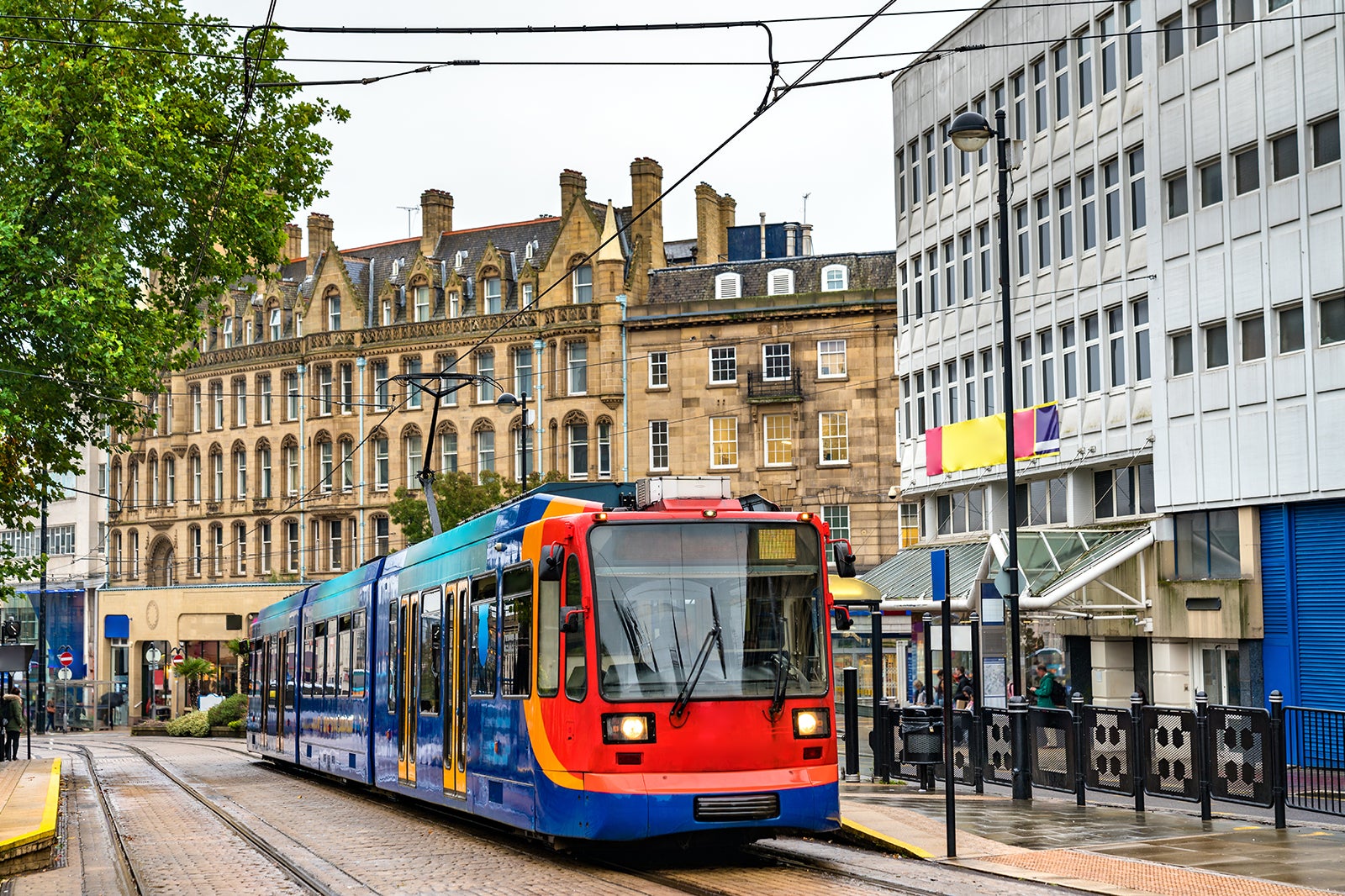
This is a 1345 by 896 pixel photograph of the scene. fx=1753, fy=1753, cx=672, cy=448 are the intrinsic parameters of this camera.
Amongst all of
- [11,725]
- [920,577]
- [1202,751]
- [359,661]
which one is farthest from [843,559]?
[11,725]

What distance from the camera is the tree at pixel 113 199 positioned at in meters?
27.3

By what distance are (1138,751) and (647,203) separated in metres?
52.7

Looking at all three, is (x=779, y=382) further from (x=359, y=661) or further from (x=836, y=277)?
(x=359, y=661)

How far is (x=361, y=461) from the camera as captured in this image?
7625cm

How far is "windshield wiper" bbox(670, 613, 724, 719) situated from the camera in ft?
46.9

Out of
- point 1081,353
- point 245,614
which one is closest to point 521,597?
point 1081,353

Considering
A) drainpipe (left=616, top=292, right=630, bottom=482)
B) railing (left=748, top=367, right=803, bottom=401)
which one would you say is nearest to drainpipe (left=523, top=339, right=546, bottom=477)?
drainpipe (left=616, top=292, right=630, bottom=482)

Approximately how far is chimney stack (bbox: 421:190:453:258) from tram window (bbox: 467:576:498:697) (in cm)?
6121

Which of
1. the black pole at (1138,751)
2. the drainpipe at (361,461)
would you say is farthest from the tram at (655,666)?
the drainpipe at (361,461)

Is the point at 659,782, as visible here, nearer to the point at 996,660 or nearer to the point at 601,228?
the point at 996,660

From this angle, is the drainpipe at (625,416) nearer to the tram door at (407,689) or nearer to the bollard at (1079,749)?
the tram door at (407,689)

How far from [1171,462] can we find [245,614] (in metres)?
52.8

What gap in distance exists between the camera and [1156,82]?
3416 cm

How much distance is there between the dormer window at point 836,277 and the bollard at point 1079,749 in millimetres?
46967
